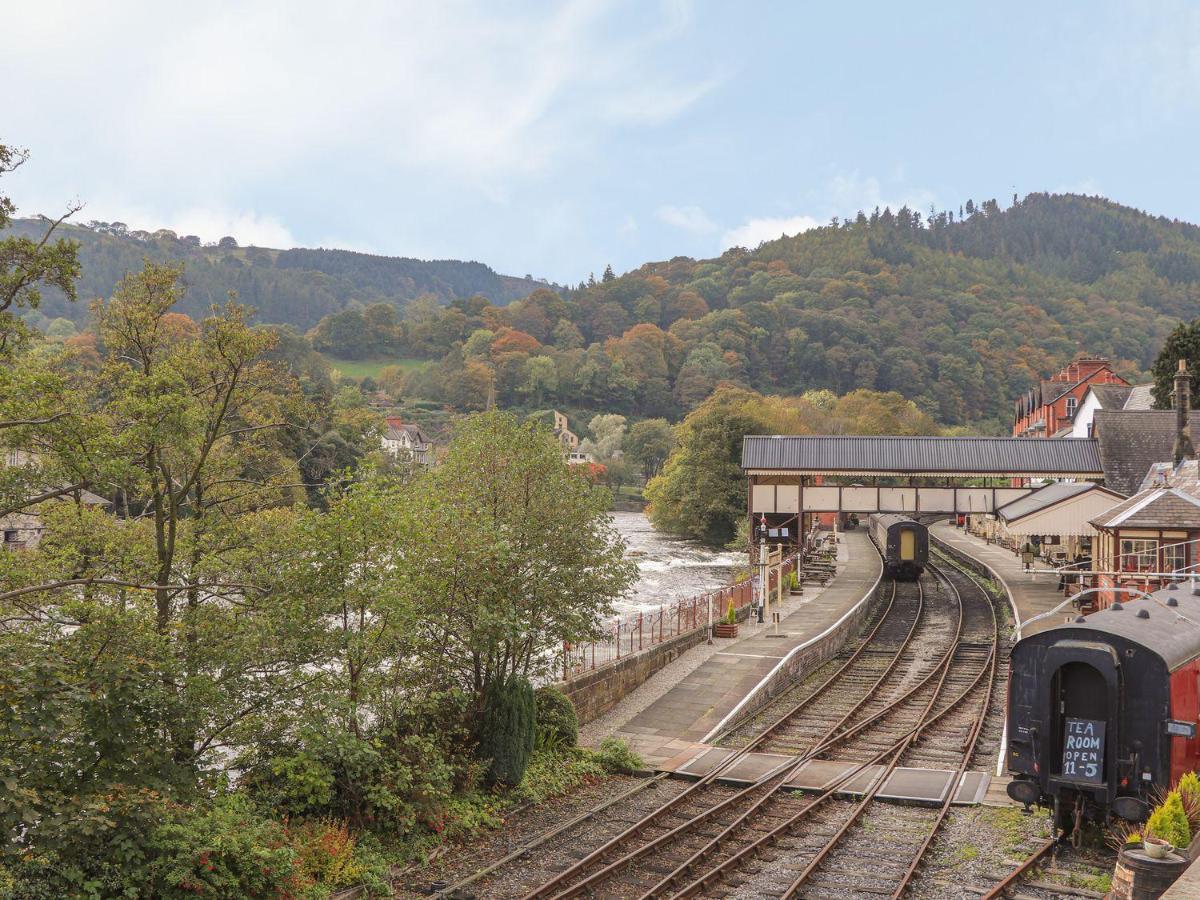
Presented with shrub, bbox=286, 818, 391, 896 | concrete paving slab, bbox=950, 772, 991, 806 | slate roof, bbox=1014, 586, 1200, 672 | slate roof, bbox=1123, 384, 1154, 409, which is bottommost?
concrete paving slab, bbox=950, 772, 991, 806

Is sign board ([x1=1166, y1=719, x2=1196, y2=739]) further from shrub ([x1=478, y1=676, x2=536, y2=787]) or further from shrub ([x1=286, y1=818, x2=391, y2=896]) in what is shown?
shrub ([x1=286, y1=818, x2=391, y2=896])

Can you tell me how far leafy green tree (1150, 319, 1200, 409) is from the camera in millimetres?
46469

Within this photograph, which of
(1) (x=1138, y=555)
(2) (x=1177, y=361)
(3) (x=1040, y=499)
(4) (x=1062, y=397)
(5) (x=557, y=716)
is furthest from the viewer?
(4) (x=1062, y=397)

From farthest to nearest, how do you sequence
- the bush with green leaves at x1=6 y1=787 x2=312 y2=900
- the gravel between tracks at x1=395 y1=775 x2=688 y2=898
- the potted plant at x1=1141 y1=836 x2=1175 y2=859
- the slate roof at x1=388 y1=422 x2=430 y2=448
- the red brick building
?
the slate roof at x1=388 y1=422 x2=430 y2=448 → the red brick building → the gravel between tracks at x1=395 y1=775 x2=688 y2=898 → the potted plant at x1=1141 y1=836 x2=1175 y2=859 → the bush with green leaves at x1=6 y1=787 x2=312 y2=900

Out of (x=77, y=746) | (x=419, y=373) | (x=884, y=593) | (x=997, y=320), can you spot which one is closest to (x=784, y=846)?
(x=77, y=746)

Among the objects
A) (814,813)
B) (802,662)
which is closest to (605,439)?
(802,662)

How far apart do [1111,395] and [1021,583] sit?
778 inches

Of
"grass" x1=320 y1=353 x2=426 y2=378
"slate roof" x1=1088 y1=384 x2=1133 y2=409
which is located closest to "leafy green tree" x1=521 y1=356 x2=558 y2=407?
"grass" x1=320 y1=353 x2=426 y2=378

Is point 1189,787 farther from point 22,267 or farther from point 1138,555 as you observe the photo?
point 1138,555

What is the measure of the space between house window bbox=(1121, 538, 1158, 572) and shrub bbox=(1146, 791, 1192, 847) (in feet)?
Result: 56.1

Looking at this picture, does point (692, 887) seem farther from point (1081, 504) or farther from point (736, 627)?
point (1081, 504)

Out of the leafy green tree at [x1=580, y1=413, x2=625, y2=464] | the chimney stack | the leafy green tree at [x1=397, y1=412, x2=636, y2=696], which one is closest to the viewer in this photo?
the leafy green tree at [x1=397, y1=412, x2=636, y2=696]

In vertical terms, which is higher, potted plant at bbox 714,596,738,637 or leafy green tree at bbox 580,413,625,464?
leafy green tree at bbox 580,413,625,464

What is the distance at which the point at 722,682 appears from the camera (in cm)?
2286
